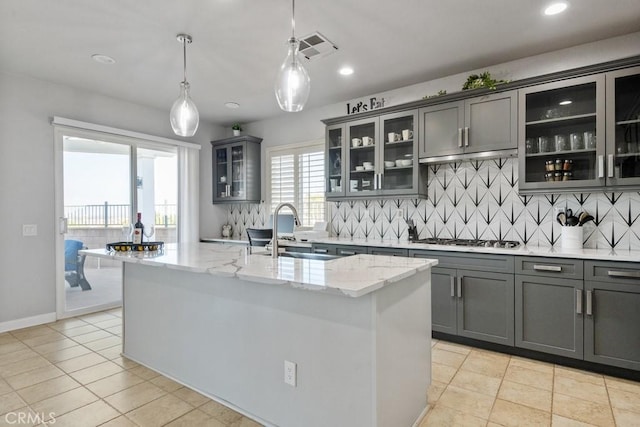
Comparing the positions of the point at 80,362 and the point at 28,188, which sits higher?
the point at 28,188

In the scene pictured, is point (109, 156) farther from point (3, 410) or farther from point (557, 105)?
point (557, 105)

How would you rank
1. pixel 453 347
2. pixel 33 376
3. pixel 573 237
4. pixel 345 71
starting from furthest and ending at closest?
1. pixel 345 71
2. pixel 453 347
3. pixel 573 237
4. pixel 33 376

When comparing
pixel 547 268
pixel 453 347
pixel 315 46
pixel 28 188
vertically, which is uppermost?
pixel 315 46

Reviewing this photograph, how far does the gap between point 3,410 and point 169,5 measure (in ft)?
9.21

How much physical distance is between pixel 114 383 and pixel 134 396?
0.96 feet

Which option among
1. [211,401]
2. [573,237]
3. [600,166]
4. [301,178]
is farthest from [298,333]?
[301,178]

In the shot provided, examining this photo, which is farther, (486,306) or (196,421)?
(486,306)

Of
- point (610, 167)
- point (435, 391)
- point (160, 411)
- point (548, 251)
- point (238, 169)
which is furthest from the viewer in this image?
point (238, 169)

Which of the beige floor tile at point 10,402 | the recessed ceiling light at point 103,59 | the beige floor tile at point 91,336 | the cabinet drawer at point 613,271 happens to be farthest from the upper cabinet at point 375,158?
the beige floor tile at point 10,402

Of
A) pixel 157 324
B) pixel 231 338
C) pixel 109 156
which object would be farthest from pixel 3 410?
pixel 109 156

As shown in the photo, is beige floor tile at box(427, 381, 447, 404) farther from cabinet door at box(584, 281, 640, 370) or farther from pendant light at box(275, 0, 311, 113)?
pendant light at box(275, 0, 311, 113)

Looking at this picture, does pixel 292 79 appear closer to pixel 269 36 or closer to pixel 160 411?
pixel 269 36

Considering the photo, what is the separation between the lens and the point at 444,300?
317 centimetres

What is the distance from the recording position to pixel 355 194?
13.3 feet
